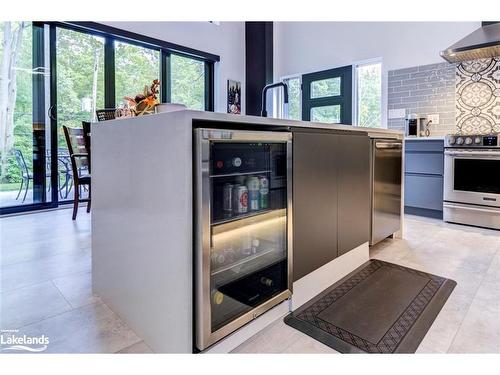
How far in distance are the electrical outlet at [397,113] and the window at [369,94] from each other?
0.62 feet

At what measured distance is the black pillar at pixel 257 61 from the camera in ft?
18.9

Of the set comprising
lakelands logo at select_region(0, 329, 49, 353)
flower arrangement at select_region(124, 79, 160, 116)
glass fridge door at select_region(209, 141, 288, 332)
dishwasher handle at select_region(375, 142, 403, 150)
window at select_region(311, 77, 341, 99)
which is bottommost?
lakelands logo at select_region(0, 329, 49, 353)

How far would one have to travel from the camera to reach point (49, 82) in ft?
12.6

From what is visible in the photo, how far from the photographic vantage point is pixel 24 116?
12.2 ft

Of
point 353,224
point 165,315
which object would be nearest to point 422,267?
point 353,224

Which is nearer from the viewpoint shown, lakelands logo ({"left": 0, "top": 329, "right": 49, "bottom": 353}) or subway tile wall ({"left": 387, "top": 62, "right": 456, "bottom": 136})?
lakelands logo ({"left": 0, "top": 329, "right": 49, "bottom": 353})

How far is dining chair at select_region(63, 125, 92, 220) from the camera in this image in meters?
3.37

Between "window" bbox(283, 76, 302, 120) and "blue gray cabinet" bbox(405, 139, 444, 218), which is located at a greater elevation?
"window" bbox(283, 76, 302, 120)

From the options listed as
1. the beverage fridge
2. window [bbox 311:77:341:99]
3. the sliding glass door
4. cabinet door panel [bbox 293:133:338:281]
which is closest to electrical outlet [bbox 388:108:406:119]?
window [bbox 311:77:341:99]

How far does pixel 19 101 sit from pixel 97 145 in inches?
113

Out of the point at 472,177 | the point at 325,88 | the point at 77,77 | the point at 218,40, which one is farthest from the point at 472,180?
the point at 77,77

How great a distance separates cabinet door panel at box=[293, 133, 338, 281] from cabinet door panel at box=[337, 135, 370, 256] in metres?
0.08

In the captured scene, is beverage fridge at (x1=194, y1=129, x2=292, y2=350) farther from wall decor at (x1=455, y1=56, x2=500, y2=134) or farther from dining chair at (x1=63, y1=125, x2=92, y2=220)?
wall decor at (x1=455, y1=56, x2=500, y2=134)
